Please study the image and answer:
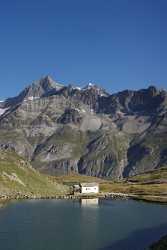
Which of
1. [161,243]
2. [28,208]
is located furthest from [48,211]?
[161,243]

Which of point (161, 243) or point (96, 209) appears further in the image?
point (96, 209)

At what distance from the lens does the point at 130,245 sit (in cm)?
10650

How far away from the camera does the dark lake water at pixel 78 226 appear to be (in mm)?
108938

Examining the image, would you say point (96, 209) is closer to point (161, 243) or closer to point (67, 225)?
point (67, 225)

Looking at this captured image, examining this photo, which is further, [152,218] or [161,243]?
[152,218]

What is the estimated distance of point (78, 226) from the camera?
139 metres

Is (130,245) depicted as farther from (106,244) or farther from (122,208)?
(122,208)

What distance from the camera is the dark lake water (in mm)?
108938

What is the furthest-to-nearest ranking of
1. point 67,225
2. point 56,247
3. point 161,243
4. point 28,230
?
1. point 67,225
2. point 28,230
3. point 56,247
4. point 161,243

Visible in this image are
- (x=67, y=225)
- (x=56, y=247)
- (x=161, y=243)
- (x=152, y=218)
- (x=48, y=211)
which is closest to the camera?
(x=161, y=243)

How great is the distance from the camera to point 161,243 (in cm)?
9494

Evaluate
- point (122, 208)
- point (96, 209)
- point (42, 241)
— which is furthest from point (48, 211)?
point (42, 241)

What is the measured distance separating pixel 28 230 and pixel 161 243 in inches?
1754

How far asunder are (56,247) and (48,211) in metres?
69.3
